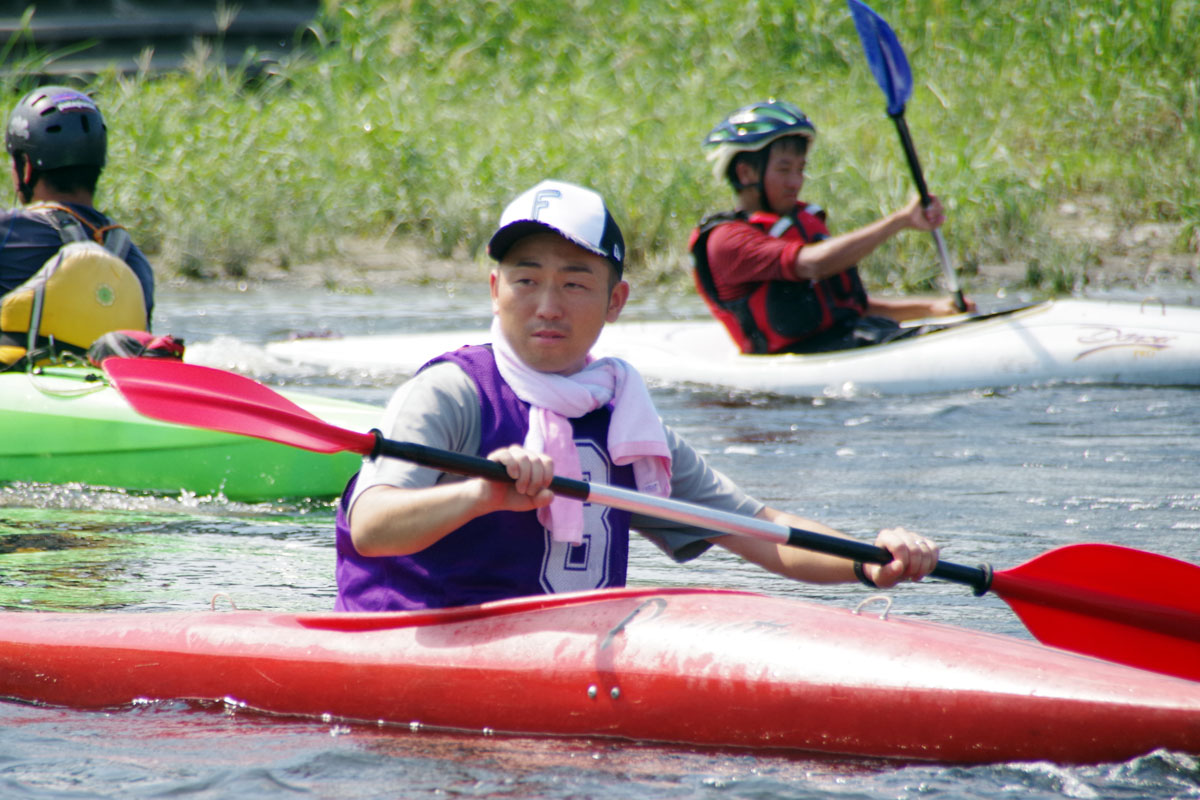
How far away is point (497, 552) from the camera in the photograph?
8.38ft

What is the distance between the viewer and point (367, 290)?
1108cm

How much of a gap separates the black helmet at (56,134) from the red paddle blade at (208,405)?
2.56 meters

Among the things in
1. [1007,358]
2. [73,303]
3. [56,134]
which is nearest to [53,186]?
[56,134]

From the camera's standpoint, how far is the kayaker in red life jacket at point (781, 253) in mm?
6352

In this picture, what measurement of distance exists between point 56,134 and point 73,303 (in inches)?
21.7

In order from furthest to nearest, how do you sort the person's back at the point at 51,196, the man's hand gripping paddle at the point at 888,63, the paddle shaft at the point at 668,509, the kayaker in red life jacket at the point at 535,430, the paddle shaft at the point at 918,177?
the man's hand gripping paddle at the point at 888,63 → the paddle shaft at the point at 918,177 → the person's back at the point at 51,196 → the kayaker in red life jacket at the point at 535,430 → the paddle shaft at the point at 668,509

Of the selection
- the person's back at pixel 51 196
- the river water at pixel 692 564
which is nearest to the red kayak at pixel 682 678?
the river water at pixel 692 564

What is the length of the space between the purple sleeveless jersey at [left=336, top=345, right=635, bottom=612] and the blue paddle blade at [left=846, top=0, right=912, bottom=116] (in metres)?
5.13

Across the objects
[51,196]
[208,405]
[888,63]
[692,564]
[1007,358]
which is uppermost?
[888,63]

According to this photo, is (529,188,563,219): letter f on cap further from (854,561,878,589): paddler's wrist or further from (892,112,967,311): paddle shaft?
(892,112,967,311): paddle shaft

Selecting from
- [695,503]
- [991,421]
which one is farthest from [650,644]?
[991,421]

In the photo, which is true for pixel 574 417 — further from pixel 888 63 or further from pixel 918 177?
pixel 888 63

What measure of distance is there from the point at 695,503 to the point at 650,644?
0.34 m

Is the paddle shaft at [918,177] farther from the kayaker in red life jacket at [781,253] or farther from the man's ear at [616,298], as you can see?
the man's ear at [616,298]
